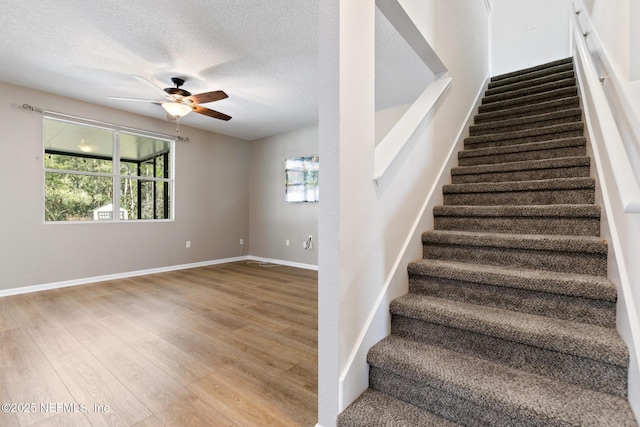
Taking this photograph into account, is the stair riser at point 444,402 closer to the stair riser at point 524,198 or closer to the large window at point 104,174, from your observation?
the stair riser at point 524,198

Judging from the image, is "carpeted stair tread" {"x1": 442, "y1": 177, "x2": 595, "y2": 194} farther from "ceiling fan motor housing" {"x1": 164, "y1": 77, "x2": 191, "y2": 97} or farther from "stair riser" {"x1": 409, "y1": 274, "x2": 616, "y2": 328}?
"ceiling fan motor housing" {"x1": 164, "y1": 77, "x2": 191, "y2": 97}

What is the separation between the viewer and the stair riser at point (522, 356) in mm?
1114

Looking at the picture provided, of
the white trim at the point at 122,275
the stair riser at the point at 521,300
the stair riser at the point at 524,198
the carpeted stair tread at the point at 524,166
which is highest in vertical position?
the carpeted stair tread at the point at 524,166

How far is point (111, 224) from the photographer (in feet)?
14.3

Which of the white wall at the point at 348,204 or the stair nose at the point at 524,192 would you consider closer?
the white wall at the point at 348,204

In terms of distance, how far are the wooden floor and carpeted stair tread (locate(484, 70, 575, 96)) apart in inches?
142

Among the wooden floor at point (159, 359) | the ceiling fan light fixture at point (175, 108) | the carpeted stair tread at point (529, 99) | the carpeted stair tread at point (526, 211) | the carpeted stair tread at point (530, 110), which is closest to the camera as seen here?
the wooden floor at point (159, 359)

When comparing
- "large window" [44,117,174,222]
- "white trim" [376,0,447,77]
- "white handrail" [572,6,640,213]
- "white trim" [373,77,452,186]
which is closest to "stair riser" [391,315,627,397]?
"white handrail" [572,6,640,213]

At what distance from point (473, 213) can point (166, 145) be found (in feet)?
16.3

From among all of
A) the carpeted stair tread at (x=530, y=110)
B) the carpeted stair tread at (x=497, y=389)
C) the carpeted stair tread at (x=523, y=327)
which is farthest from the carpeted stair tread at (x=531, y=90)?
the carpeted stair tread at (x=497, y=389)

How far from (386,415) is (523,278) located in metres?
0.95

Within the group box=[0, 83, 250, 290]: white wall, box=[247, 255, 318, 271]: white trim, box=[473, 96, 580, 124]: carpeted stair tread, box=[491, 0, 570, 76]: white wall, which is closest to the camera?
box=[473, 96, 580, 124]: carpeted stair tread

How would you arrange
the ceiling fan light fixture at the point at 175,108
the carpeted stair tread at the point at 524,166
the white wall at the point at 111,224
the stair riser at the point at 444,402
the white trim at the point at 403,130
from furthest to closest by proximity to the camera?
the white wall at the point at 111,224, the ceiling fan light fixture at the point at 175,108, the carpeted stair tread at the point at 524,166, the white trim at the point at 403,130, the stair riser at the point at 444,402

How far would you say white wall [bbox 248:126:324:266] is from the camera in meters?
5.27
